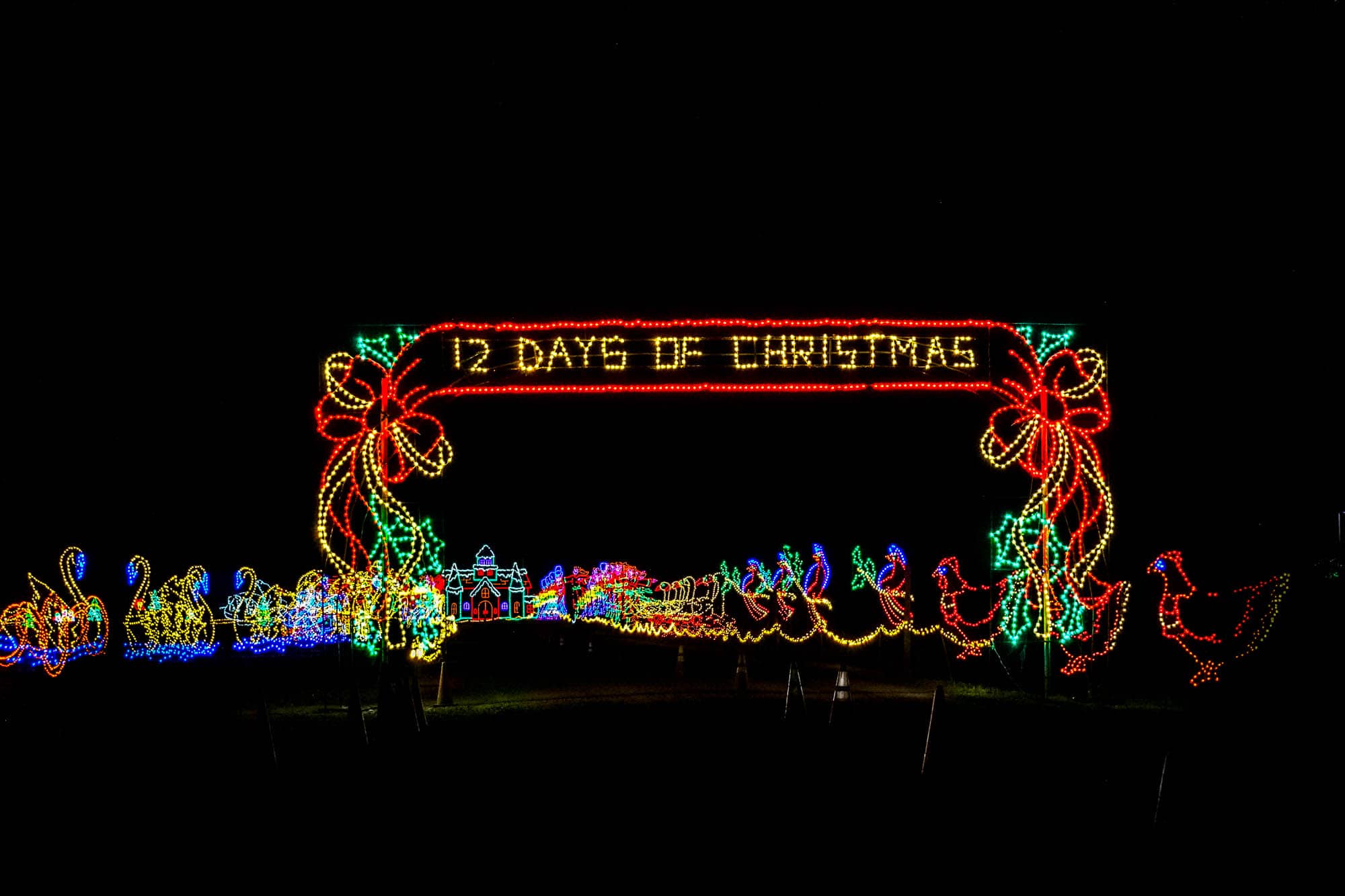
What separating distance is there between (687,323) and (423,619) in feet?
13.6

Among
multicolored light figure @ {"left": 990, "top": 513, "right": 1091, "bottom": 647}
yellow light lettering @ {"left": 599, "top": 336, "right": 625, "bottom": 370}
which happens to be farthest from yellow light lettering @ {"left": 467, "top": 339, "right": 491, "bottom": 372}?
multicolored light figure @ {"left": 990, "top": 513, "right": 1091, "bottom": 647}

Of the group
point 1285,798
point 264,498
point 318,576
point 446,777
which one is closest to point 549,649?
point 264,498

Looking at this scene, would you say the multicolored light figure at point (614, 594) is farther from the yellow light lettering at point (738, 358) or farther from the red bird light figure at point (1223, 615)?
the red bird light figure at point (1223, 615)

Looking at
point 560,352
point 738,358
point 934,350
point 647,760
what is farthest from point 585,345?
point 647,760

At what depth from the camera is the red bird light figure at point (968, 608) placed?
14.0m

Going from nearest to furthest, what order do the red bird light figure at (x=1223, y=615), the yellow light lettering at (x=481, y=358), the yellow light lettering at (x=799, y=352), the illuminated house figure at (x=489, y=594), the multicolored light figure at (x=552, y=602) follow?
the yellow light lettering at (x=799, y=352) < the yellow light lettering at (x=481, y=358) < the red bird light figure at (x=1223, y=615) < the illuminated house figure at (x=489, y=594) < the multicolored light figure at (x=552, y=602)

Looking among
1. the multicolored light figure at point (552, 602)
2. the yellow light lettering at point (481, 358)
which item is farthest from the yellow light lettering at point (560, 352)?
the multicolored light figure at point (552, 602)

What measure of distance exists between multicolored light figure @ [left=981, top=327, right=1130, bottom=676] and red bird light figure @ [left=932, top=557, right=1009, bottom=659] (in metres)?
0.54

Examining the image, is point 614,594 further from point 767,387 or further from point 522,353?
point 767,387

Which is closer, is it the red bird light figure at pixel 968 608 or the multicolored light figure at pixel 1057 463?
the multicolored light figure at pixel 1057 463

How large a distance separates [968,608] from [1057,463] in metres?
5.32

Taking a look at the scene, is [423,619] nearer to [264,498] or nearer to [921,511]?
[264,498]

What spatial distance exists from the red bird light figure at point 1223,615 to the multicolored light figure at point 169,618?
9.74 meters

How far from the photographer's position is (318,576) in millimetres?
14789
